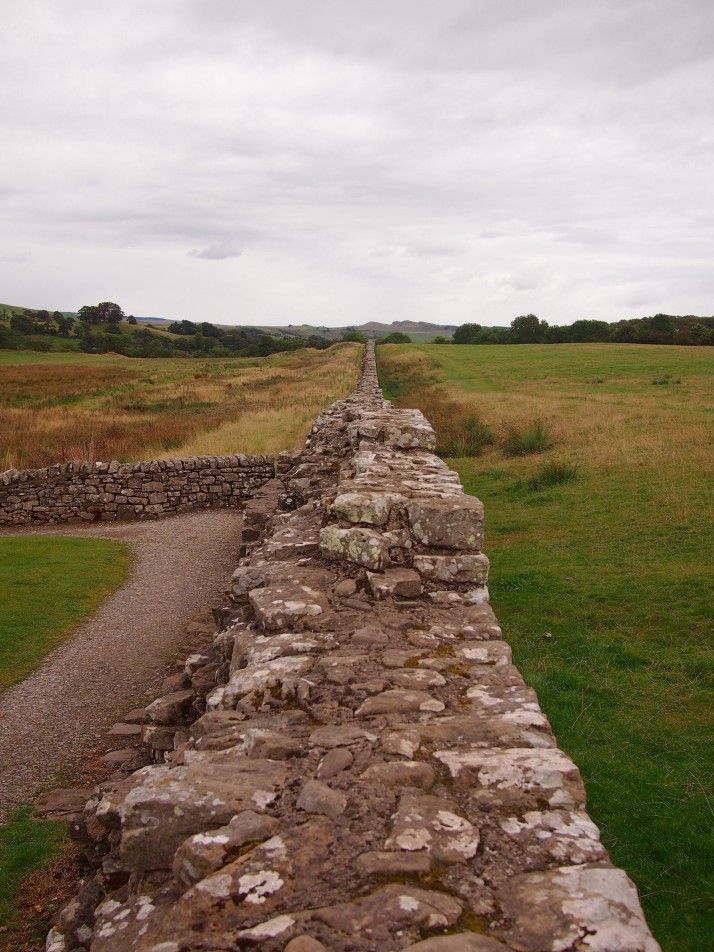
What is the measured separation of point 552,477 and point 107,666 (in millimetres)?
9741

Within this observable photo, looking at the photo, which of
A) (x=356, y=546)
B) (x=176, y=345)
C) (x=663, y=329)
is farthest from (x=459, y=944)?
(x=176, y=345)

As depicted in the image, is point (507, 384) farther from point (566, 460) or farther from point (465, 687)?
point (465, 687)

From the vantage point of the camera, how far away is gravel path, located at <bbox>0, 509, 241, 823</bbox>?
5.94m

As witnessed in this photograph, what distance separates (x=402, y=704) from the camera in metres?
3.24

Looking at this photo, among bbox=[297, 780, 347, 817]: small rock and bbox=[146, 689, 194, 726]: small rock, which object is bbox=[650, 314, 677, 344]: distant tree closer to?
bbox=[146, 689, 194, 726]: small rock

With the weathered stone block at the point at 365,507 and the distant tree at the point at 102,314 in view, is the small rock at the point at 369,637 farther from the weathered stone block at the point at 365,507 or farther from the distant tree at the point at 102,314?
the distant tree at the point at 102,314

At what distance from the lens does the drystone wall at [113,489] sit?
49.6 feet

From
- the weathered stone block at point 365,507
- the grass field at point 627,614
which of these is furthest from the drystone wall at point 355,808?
the grass field at point 627,614

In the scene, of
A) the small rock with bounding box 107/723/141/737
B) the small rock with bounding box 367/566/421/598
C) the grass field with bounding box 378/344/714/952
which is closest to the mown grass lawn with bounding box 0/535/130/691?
the small rock with bounding box 107/723/141/737

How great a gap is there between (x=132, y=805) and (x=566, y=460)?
47.0 feet

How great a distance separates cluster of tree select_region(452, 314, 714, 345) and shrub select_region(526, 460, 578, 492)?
5716cm

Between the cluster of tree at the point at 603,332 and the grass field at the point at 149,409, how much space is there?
34.3 m

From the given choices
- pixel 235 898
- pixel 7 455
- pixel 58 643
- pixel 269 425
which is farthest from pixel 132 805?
pixel 269 425

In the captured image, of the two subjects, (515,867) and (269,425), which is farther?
(269,425)
